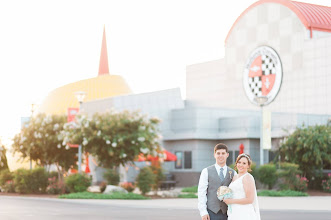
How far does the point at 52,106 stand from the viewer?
94438 millimetres

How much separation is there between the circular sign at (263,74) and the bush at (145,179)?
24980 mm

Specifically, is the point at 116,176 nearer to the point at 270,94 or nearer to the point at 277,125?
the point at 277,125

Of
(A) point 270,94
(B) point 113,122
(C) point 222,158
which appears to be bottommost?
(C) point 222,158

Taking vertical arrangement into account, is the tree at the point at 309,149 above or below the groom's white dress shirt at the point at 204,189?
above

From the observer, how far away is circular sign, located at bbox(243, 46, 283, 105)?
55719mm

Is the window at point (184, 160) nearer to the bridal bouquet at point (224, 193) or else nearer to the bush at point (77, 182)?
the bush at point (77, 182)

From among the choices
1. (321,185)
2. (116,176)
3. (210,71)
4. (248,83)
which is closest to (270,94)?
(248,83)

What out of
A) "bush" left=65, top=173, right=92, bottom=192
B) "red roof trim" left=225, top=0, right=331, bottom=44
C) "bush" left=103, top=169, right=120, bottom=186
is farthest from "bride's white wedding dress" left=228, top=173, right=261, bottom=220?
"red roof trim" left=225, top=0, right=331, bottom=44

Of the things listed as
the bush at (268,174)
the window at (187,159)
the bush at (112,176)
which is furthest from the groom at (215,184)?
the window at (187,159)

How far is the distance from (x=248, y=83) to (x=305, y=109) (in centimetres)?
729

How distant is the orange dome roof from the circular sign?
38.0m

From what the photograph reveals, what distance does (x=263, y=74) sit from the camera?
56750 millimetres

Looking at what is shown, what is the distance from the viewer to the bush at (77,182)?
33.6 m

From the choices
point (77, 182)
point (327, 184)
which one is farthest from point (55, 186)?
point (327, 184)
